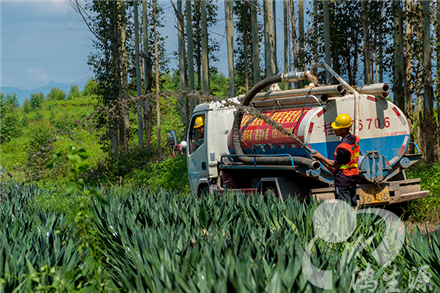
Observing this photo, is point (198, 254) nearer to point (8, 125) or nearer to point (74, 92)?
point (8, 125)

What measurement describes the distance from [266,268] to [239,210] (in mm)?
2661

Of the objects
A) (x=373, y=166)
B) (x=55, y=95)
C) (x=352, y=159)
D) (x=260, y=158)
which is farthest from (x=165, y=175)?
(x=55, y=95)

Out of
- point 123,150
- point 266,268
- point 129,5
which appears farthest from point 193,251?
point 129,5

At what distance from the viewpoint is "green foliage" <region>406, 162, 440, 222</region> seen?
9.14 metres

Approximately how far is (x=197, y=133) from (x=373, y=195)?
4493 mm

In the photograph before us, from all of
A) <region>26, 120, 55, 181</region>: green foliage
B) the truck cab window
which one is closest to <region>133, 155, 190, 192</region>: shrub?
<region>26, 120, 55, 181</region>: green foliage

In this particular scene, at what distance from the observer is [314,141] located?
25.8ft

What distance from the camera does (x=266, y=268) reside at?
11.5 ft

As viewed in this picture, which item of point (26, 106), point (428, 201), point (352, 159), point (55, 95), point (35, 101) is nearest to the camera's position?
point (352, 159)

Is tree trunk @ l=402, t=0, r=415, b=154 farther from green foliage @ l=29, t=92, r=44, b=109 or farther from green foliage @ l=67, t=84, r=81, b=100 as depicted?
green foliage @ l=67, t=84, r=81, b=100

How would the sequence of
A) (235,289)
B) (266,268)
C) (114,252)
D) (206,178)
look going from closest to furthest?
(235,289), (266,268), (114,252), (206,178)

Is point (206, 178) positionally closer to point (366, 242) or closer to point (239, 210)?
point (239, 210)

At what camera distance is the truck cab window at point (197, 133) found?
421 inches

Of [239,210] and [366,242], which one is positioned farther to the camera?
[239,210]
